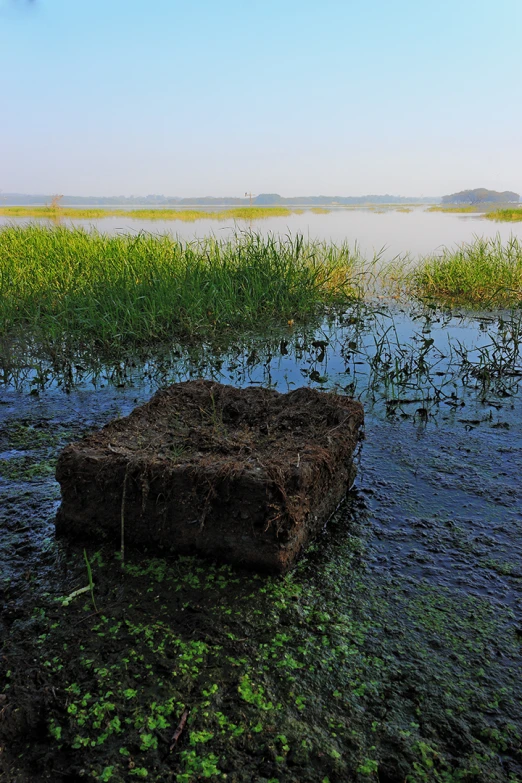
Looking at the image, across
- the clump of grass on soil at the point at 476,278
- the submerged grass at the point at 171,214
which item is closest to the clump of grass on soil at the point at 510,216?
the submerged grass at the point at 171,214

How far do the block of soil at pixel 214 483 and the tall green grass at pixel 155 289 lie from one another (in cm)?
236

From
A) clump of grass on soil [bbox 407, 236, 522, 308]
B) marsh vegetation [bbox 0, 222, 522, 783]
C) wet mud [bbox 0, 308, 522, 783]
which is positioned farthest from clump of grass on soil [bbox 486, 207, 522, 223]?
wet mud [bbox 0, 308, 522, 783]

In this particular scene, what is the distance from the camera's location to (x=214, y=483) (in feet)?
6.44

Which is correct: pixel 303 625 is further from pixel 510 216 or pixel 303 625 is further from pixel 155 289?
pixel 510 216

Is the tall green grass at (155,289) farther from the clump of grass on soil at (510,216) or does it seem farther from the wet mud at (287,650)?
the clump of grass on soil at (510,216)

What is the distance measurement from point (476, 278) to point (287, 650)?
240 inches

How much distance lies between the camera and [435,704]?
1477 millimetres

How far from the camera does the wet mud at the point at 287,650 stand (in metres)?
1.33

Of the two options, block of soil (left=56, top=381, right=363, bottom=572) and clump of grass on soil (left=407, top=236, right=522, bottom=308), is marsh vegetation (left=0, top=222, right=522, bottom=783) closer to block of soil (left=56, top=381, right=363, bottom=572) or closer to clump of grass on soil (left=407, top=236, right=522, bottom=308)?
block of soil (left=56, top=381, right=363, bottom=572)

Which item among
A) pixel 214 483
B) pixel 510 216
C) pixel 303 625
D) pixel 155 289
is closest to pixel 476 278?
pixel 155 289

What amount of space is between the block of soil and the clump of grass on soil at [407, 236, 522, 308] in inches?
171

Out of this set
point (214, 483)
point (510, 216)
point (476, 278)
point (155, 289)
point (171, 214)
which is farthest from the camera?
point (171, 214)

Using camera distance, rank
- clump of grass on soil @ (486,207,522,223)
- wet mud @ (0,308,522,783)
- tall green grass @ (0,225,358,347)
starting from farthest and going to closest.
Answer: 1. clump of grass on soil @ (486,207,522,223)
2. tall green grass @ (0,225,358,347)
3. wet mud @ (0,308,522,783)

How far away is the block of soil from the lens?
6.39ft
